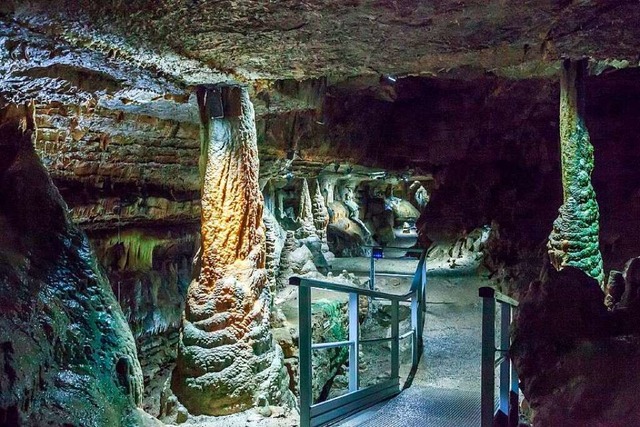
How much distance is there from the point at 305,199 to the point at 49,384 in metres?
12.6

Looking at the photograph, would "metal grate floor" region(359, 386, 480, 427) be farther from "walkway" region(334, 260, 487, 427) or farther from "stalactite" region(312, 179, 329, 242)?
"stalactite" region(312, 179, 329, 242)

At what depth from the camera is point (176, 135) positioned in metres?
7.01

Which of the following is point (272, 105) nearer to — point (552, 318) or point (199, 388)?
point (199, 388)

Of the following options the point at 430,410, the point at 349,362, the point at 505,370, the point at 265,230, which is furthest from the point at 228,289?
the point at 265,230

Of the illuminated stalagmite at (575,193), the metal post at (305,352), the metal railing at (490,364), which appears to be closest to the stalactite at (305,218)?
the illuminated stalagmite at (575,193)

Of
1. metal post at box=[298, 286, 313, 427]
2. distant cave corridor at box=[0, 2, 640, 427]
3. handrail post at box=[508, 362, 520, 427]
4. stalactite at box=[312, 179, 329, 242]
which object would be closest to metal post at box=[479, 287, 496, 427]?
distant cave corridor at box=[0, 2, 640, 427]

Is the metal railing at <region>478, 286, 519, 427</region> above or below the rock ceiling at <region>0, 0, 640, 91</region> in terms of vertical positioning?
below

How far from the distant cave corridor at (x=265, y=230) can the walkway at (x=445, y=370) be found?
0.22ft

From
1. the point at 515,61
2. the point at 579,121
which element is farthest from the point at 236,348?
the point at 579,121

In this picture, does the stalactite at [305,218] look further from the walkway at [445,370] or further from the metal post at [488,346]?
the metal post at [488,346]

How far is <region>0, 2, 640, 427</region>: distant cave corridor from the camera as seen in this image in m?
1.76

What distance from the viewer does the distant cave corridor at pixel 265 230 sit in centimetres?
176

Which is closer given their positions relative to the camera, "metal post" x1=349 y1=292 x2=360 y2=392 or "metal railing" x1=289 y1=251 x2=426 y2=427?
"metal railing" x1=289 y1=251 x2=426 y2=427

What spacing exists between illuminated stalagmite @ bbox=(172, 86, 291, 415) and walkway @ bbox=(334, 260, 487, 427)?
116cm
